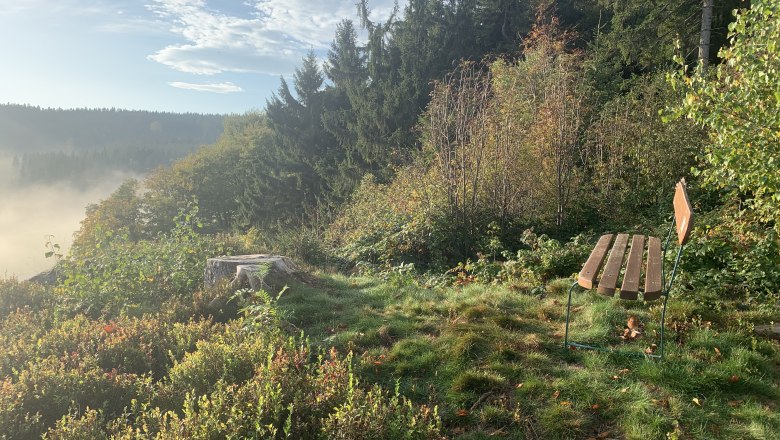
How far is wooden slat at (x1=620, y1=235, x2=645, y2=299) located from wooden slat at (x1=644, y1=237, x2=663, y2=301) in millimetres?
64

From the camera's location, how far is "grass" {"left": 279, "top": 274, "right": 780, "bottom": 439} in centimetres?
282

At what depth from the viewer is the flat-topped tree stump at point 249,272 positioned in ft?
19.9

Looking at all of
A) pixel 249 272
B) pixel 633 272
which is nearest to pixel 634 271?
pixel 633 272

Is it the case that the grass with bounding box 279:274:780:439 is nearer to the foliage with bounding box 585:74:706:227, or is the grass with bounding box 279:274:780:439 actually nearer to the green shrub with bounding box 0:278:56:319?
the green shrub with bounding box 0:278:56:319

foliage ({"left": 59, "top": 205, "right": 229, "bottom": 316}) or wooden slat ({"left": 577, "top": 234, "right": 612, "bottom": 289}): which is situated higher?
wooden slat ({"left": 577, "top": 234, "right": 612, "bottom": 289})

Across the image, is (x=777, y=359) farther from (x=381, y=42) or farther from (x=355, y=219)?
(x=381, y=42)

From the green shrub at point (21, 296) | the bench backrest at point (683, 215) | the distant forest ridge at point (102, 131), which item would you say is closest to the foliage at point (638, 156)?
the bench backrest at point (683, 215)

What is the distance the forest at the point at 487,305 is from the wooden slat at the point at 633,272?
2.08 ft

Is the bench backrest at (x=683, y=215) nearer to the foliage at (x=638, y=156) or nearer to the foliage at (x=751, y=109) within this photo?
the foliage at (x=751, y=109)

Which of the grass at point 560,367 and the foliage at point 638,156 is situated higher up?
the foliage at point 638,156

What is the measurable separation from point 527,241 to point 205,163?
33.6m

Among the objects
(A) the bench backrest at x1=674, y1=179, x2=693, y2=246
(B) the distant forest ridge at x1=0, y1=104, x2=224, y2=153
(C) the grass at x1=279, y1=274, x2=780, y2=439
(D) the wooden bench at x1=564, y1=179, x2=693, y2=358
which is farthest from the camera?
(B) the distant forest ridge at x1=0, y1=104, x2=224, y2=153

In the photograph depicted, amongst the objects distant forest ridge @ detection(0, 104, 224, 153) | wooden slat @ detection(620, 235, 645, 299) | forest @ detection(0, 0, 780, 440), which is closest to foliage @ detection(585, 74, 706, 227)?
forest @ detection(0, 0, 780, 440)

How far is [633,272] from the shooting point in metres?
3.40
